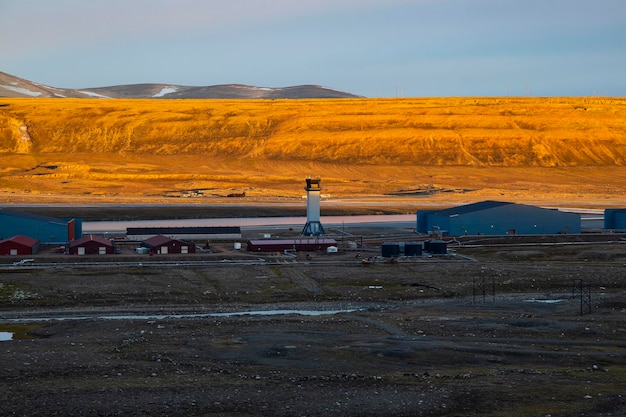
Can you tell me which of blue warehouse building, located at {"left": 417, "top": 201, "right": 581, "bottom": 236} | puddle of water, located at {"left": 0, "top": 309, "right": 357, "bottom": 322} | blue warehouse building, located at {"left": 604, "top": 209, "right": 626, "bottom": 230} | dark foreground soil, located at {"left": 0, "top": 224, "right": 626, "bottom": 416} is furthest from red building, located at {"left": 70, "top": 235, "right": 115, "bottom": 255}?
blue warehouse building, located at {"left": 604, "top": 209, "right": 626, "bottom": 230}

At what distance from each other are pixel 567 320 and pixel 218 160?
154298mm

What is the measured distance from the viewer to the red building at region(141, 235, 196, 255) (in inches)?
2926

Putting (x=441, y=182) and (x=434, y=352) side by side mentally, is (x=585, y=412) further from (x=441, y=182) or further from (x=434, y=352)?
(x=441, y=182)

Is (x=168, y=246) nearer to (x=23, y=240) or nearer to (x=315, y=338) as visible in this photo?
(x=23, y=240)

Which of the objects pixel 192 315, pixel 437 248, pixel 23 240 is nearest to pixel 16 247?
pixel 23 240

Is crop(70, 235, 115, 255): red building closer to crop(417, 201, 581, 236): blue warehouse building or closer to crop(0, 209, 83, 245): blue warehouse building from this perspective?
crop(0, 209, 83, 245): blue warehouse building

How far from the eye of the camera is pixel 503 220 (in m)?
90.9

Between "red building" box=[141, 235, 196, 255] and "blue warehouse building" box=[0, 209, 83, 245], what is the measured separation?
917 cm

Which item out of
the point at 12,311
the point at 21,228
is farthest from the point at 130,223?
the point at 12,311

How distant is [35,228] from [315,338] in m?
45.3

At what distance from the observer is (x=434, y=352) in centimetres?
3822

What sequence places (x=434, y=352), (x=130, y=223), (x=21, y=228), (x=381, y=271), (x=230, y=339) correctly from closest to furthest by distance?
(x=434, y=352), (x=230, y=339), (x=381, y=271), (x=21, y=228), (x=130, y=223)

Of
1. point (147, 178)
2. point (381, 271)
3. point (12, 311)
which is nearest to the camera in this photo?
point (12, 311)

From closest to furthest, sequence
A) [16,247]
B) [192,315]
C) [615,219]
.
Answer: [192,315] < [16,247] < [615,219]
